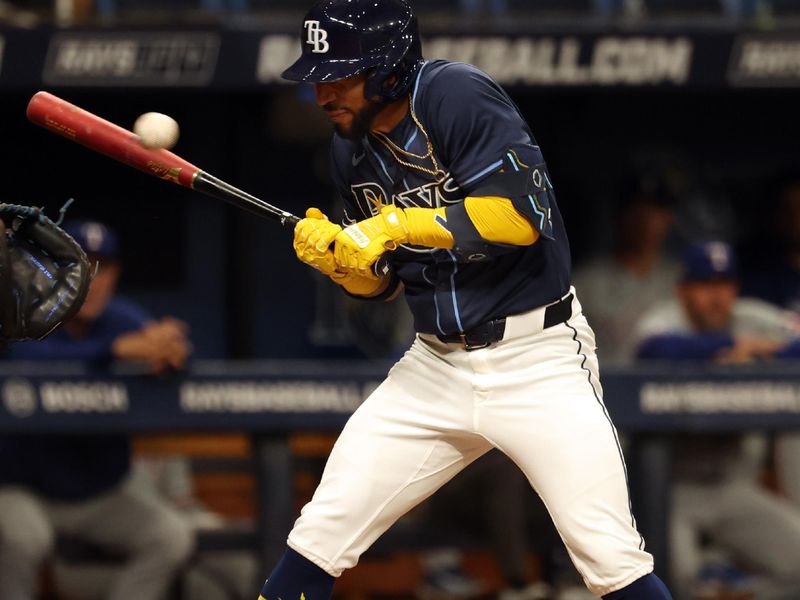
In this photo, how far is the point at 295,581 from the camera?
10.4 ft

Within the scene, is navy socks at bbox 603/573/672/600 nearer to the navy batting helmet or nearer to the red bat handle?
the navy batting helmet

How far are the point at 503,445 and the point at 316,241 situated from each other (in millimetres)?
551

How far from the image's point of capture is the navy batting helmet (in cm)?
307

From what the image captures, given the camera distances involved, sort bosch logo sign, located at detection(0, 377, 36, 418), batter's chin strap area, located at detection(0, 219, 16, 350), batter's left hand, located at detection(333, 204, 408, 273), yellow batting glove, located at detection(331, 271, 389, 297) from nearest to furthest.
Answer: batter's left hand, located at detection(333, 204, 408, 273) < batter's chin strap area, located at detection(0, 219, 16, 350) < yellow batting glove, located at detection(331, 271, 389, 297) < bosch logo sign, located at detection(0, 377, 36, 418)

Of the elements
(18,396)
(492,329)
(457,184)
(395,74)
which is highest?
(395,74)

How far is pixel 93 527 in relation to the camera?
451 centimetres

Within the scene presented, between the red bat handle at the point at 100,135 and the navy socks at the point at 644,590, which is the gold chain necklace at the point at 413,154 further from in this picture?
the navy socks at the point at 644,590

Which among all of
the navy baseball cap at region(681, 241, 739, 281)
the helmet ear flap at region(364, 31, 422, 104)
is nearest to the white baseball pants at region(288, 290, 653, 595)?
the helmet ear flap at region(364, 31, 422, 104)

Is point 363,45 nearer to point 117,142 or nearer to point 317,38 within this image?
point 317,38

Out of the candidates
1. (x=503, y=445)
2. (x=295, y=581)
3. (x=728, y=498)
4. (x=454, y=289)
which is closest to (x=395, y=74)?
(x=454, y=289)

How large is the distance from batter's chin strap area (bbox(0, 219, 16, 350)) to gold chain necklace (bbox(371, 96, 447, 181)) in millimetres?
763

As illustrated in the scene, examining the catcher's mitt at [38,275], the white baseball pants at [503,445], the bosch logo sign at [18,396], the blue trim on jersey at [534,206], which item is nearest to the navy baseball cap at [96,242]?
the bosch logo sign at [18,396]

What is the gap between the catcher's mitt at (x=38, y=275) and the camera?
3246mm

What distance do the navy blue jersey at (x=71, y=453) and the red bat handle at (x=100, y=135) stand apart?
127 cm
